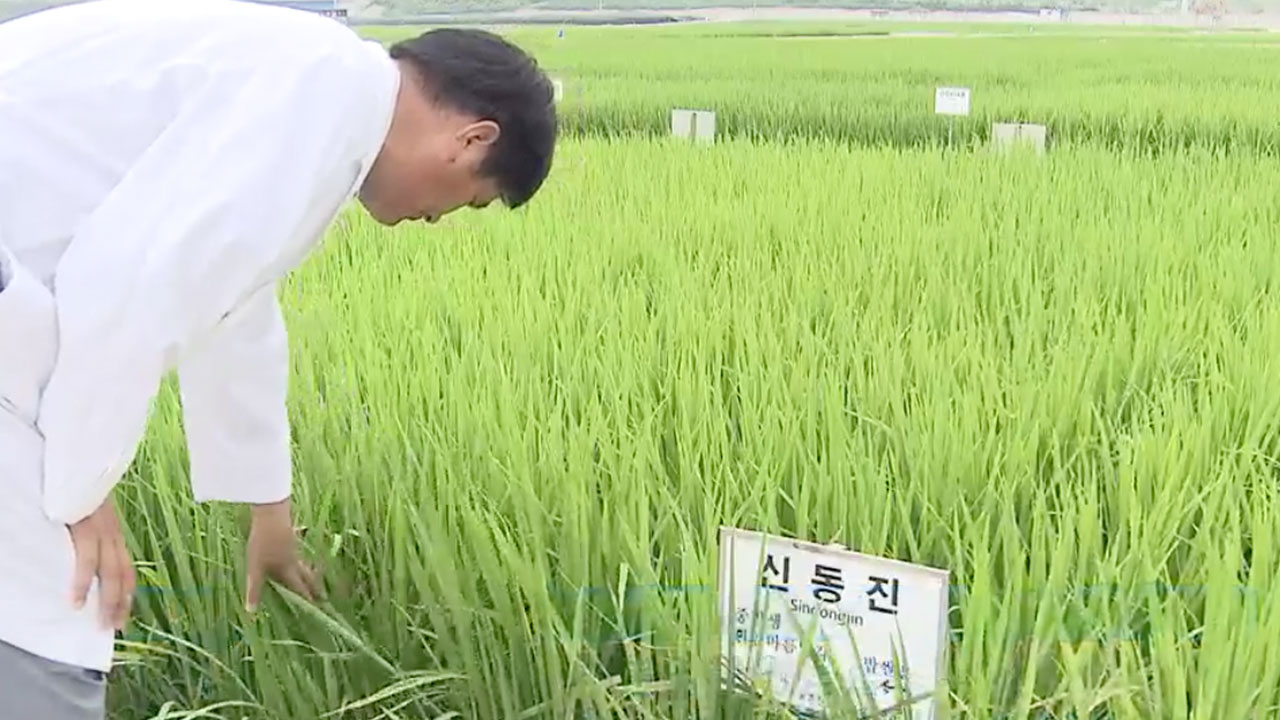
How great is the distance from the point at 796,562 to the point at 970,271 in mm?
1100

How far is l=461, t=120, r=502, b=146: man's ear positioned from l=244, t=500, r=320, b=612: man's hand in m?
0.31

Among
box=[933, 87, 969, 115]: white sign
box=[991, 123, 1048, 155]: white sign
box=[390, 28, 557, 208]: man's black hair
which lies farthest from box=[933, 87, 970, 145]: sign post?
box=[390, 28, 557, 208]: man's black hair

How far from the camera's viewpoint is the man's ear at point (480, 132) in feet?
2.28

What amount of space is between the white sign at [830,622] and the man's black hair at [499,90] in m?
0.25

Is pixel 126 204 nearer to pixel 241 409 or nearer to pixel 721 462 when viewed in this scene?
pixel 241 409

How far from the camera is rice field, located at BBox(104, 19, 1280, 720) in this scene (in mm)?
728

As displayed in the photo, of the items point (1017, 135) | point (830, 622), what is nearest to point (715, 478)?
point (830, 622)

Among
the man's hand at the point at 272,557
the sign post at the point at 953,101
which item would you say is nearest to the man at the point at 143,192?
the man's hand at the point at 272,557

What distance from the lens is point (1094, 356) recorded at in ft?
3.91

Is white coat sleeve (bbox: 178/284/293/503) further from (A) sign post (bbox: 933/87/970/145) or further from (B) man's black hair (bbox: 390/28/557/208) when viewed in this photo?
(A) sign post (bbox: 933/87/970/145)

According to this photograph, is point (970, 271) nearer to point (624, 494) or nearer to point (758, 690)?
point (624, 494)

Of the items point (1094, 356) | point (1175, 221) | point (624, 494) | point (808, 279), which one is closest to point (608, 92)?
point (1175, 221)

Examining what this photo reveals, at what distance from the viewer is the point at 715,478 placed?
950 mm

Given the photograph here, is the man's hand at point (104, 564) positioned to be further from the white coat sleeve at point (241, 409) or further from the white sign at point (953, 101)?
the white sign at point (953, 101)
